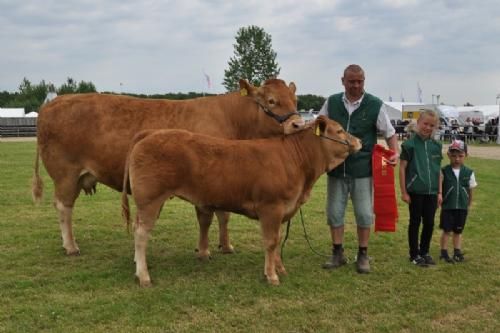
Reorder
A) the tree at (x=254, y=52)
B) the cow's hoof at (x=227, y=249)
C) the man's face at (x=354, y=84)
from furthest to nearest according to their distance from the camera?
the tree at (x=254, y=52) < the cow's hoof at (x=227, y=249) < the man's face at (x=354, y=84)

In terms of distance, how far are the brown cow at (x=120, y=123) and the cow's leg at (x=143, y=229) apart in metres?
0.93

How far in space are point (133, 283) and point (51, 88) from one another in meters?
78.3

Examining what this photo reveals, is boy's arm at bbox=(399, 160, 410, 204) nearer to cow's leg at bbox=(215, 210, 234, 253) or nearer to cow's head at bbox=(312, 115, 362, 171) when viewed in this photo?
cow's head at bbox=(312, 115, 362, 171)

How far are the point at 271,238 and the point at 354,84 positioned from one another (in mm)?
1911

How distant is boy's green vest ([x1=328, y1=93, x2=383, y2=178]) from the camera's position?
584 cm

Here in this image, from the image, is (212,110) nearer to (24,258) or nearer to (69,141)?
(69,141)

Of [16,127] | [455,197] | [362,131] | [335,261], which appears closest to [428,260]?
[455,197]

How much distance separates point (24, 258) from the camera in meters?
6.23

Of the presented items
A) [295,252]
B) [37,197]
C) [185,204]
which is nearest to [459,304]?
[295,252]

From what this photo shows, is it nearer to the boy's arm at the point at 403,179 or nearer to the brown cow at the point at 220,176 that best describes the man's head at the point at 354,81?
the brown cow at the point at 220,176

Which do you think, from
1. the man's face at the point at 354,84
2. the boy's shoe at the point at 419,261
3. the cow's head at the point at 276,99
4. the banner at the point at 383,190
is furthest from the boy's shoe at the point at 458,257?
the cow's head at the point at 276,99

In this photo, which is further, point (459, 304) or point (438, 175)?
point (438, 175)

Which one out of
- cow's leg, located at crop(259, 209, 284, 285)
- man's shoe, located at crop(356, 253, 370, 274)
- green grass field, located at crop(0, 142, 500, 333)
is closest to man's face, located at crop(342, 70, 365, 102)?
cow's leg, located at crop(259, 209, 284, 285)

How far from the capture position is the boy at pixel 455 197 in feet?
20.3
